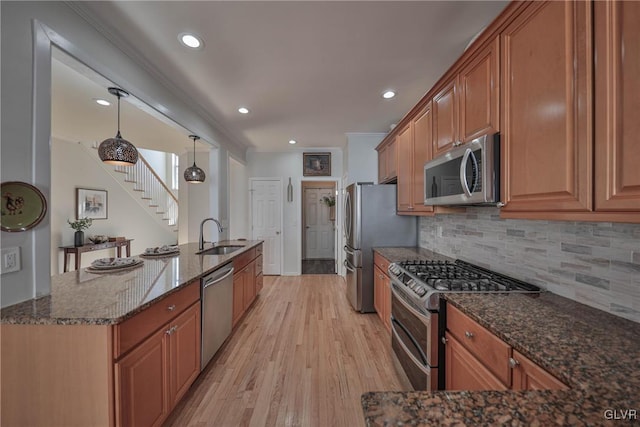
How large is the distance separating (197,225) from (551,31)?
4.99m

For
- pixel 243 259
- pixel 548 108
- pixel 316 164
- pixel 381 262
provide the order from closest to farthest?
1. pixel 548 108
2. pixel 381 262
3. pixel 243 259
4. pixel 316 164

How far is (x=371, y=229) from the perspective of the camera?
3.23 metres

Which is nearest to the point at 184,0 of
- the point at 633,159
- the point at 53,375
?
the point at 53,375

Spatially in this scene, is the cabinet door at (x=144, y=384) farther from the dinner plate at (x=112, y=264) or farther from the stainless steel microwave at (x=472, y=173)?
the stainless steel microwave at (x=472, y=173)

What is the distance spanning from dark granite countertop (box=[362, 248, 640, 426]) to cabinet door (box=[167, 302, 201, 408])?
146 cm

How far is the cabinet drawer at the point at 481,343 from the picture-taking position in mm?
1004

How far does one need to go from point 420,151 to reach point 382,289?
154 centimetres

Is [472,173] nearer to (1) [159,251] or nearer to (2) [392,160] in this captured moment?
(2) [392,160]

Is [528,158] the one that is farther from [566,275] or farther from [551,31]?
[566,275]

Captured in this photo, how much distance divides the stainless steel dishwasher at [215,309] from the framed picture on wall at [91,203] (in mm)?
4080

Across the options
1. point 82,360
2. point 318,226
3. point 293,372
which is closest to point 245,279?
point 293,372

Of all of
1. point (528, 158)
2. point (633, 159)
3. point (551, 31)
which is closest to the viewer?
point (633, 159)

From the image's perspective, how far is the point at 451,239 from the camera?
2.54 metres

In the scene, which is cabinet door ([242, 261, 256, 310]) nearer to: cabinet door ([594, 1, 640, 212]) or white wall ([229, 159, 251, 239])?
white wall ([229, 159, 251, 239])
